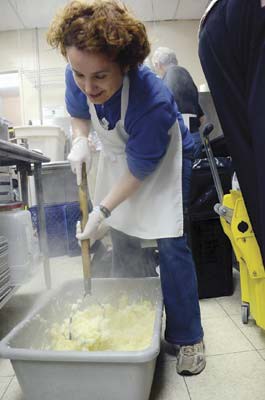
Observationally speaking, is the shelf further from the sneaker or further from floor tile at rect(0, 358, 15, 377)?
the sneaker

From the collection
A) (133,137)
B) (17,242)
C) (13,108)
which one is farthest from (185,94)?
(13,108)

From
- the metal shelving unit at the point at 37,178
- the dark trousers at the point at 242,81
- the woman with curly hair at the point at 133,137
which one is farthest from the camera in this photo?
the metal shelving unit at the point at 37,178

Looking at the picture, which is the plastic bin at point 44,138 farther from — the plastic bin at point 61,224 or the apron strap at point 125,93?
the apron strap at point 125,93

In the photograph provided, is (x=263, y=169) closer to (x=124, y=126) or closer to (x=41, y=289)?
(x=124, y=126)

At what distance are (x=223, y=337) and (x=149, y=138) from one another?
2.42ft

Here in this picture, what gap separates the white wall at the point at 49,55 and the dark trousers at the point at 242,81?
370cm

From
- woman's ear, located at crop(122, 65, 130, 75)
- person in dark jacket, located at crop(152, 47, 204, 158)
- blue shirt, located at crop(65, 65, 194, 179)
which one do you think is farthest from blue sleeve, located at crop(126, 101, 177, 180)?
person in dark jacket, located at crop(152, 47, 204, 158)

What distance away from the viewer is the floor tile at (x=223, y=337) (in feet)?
3.48

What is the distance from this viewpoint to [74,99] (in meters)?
1.05

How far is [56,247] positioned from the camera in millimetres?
2545

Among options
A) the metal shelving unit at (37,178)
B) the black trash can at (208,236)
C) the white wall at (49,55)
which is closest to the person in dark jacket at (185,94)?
the black trash can at (208,236)

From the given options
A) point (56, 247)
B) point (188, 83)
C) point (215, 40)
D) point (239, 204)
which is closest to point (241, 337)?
point (239, 204)

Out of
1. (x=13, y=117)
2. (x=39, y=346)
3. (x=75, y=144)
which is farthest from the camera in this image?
(x=13, y=117)

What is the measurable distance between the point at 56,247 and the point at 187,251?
5.66ft
